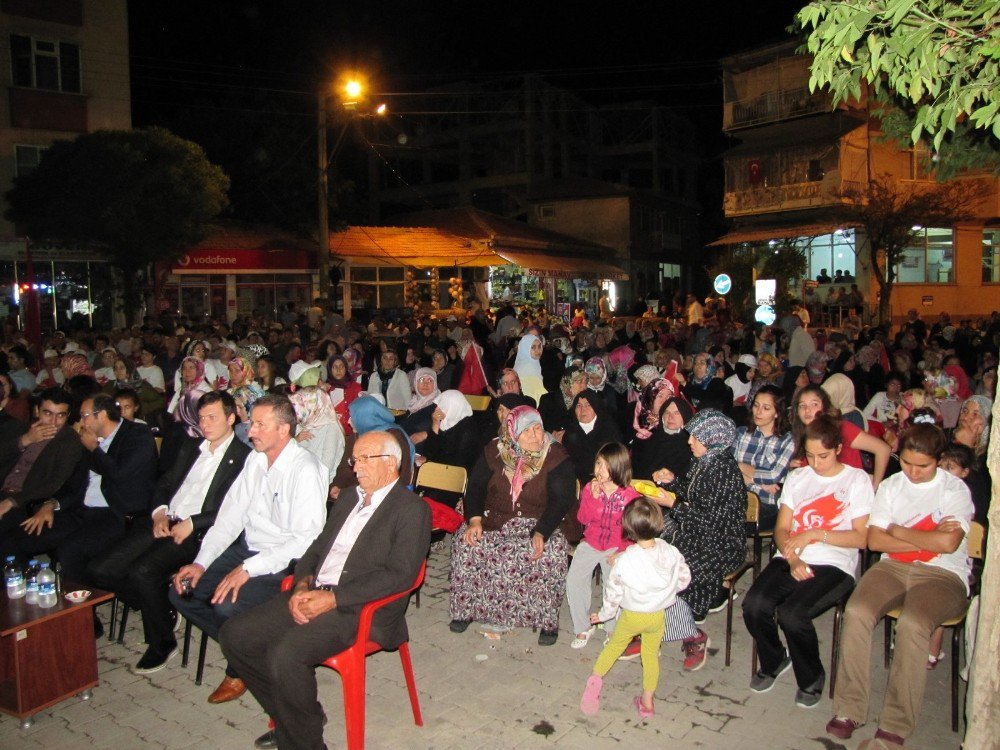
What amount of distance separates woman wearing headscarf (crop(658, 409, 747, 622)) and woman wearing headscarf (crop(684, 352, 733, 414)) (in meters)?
3.26

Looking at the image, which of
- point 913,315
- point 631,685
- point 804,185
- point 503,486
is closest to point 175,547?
point 503,486

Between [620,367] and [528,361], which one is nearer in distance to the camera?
[528,361]

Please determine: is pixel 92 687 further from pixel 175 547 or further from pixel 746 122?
pixel 746 122

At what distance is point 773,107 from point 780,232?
4.93m

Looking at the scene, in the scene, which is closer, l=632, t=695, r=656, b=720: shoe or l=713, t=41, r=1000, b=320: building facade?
l=632, t=695, r=656, b=720: shoe

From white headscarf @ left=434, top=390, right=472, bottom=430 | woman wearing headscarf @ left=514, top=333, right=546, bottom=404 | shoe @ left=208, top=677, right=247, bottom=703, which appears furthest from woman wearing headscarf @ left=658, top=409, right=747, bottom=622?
woman wearing headscarf @ left=514, top=333, right=546, bottom=404

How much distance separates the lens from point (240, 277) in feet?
85.8

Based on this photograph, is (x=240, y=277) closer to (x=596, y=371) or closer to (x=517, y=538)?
(x=596, y=371)

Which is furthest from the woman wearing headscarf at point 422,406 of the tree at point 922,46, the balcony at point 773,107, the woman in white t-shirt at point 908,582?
the balcony at point 773,107

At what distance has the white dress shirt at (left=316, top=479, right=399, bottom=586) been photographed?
4.21 metres

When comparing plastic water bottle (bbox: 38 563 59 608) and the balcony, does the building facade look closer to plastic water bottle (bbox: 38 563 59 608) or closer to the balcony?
the balcony

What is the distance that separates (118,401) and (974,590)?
610cm

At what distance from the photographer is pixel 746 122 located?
29000 millimetres

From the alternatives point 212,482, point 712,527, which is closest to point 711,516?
point 712,527
